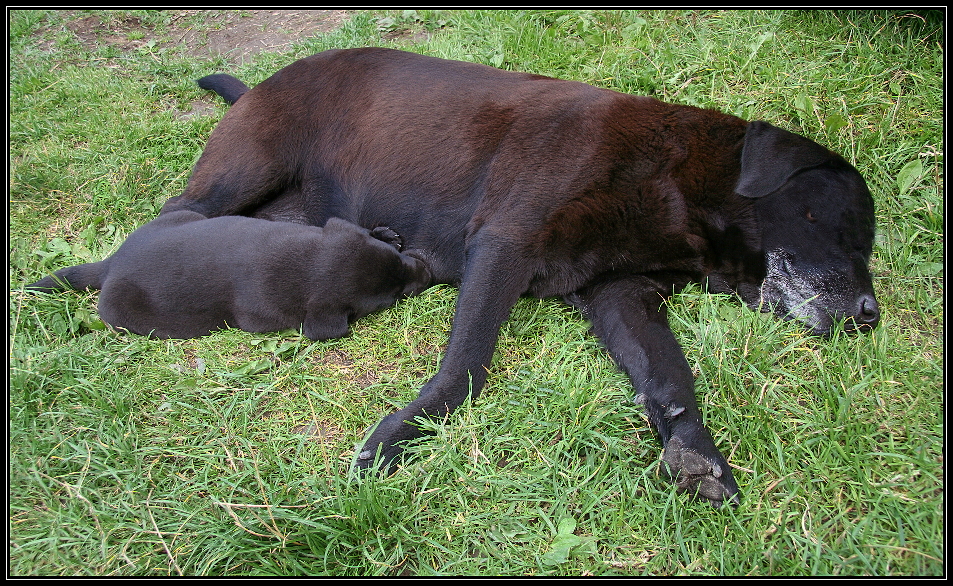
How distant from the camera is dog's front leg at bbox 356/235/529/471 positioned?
232cm

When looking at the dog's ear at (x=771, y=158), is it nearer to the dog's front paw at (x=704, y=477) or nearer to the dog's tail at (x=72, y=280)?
the dog's front paw at (x=704, y=477)

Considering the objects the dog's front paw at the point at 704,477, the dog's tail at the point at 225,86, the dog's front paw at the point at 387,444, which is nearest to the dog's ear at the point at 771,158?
the dog's front paw at the point at 704,477

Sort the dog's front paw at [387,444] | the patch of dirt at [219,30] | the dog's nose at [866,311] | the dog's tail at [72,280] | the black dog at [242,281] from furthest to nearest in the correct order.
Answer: the patch of dirt at [219,30], the dog's tail at [72,280], the black dog at [242,281], the dog's nose at [866,311], the dog's front paw at [387,444]

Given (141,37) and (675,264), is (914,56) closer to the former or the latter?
(675,264)

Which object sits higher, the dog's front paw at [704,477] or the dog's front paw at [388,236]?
the dog's front paw at [388,236]

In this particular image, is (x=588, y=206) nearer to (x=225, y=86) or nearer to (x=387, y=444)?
(x=387, y=444)

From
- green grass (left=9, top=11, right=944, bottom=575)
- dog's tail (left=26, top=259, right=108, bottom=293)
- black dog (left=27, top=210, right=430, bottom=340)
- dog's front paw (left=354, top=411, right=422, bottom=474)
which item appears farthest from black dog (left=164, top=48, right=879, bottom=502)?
dog's tail (left=26, top=259, right=108, bottom=293)

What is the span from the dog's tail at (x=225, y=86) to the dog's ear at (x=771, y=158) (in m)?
3.12

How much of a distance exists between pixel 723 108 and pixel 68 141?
4.20 meters

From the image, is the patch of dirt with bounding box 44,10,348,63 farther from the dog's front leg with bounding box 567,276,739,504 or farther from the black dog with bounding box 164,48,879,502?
the dog's front leg with bounding box 567,276,739,504

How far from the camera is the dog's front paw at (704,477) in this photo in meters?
2.13

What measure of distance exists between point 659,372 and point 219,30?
4540 mm

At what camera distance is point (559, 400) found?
2.46m

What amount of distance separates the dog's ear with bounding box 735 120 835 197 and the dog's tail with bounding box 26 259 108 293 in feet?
9.88
